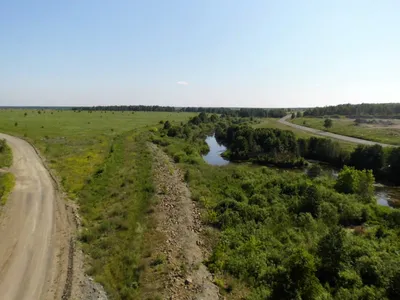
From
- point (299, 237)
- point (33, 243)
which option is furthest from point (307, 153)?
point (33, 243)

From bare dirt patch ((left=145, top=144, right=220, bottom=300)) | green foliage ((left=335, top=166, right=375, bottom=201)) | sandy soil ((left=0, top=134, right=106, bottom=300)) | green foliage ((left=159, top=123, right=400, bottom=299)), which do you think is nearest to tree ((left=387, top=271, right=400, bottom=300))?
green foliage ((left=159, top=123, right=400, bottom=299))

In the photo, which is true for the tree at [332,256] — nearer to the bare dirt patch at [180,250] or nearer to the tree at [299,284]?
the tree at [299,284]

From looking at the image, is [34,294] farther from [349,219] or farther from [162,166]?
[162,166]

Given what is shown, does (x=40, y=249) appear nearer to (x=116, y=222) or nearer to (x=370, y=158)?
(x=116, y=222)

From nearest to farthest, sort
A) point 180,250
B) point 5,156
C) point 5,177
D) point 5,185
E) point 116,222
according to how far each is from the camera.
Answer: point 180,250 < point 116,222 < point 5,185 < point 5,177 < point 5,156

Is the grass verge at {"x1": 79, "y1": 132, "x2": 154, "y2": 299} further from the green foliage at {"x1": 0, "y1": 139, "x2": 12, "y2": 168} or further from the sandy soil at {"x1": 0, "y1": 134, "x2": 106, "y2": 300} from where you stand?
the green foliage at {"x1": 0, "y1": 139, "x2": 12, "y2": 168}

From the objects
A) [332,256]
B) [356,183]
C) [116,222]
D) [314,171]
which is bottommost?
[314,171]
